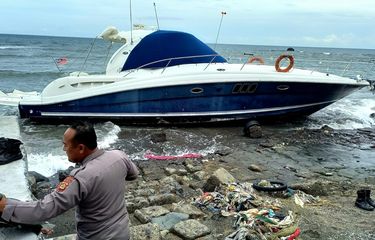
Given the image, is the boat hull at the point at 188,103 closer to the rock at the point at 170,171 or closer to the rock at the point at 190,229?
the rock at the point at 170,171

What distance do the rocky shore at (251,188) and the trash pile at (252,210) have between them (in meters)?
0.02

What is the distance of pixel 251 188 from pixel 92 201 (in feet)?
14.4

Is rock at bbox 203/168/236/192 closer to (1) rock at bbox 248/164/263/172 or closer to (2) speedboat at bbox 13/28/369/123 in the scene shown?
(1) rock at bbox 248/164/263/172

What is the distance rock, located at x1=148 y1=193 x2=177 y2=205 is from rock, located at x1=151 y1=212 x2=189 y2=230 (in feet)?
2.02

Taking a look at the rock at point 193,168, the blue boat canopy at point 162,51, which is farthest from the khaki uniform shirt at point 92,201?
the blue boat canopy at point 162,51

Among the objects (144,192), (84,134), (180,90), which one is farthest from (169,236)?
(180,90)

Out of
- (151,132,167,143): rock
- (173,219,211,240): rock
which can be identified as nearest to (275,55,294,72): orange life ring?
(151,132,167,143): rock

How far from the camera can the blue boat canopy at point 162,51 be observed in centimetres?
1288

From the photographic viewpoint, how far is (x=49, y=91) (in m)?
12.3

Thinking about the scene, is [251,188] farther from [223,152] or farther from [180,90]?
[180,90]

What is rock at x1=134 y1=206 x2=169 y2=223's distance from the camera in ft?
17.8

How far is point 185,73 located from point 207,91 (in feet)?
2.64

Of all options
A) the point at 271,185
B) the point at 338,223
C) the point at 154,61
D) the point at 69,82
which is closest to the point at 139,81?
the point at 154,61

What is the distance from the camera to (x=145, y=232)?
466cm
